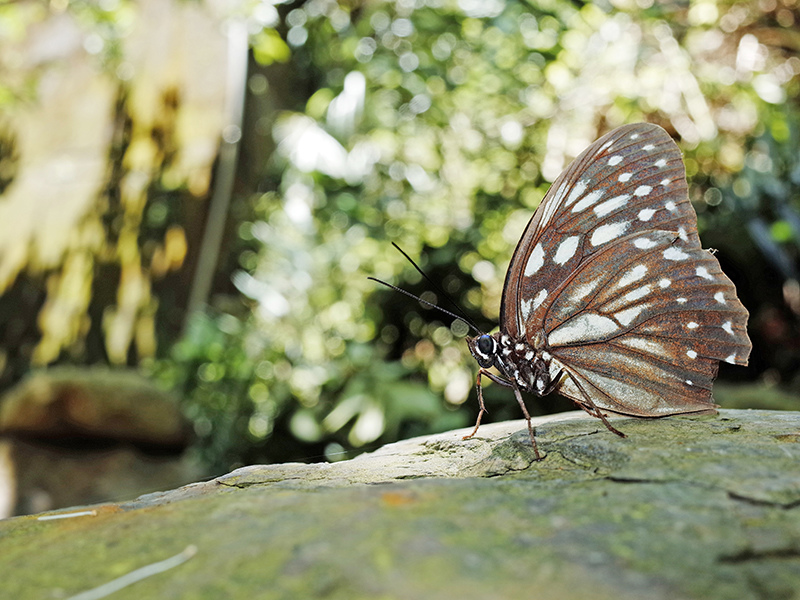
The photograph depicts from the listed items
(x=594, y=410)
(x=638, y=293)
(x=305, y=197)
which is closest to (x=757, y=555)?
(x=594, y=410)

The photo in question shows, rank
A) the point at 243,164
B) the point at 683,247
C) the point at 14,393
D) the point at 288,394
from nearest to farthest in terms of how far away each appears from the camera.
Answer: the point at 683,247 → the point at 288,394 → the point at 14,393 → the point at 243,164

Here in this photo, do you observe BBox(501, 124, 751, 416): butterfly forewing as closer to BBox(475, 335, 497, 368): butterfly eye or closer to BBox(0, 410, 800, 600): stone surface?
BBox(475, 335, 497, 368): butterfly eye

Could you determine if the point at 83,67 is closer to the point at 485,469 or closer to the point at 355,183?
the point at 355,183

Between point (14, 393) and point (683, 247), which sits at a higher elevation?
point (683, 247)

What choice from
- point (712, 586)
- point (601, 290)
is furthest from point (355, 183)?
point (712, 586)

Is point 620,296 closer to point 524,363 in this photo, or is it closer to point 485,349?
point 524,363

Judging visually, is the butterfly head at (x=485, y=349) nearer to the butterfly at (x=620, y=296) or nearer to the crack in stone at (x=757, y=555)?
the butterfly at (x=620, y=296)

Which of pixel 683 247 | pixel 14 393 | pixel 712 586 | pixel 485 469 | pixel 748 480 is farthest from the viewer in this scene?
pixel 14 393
